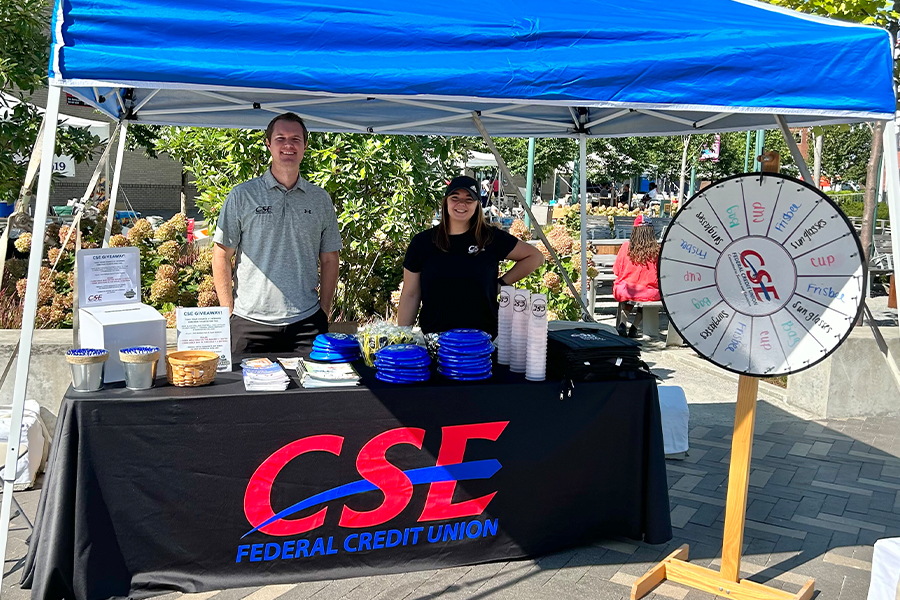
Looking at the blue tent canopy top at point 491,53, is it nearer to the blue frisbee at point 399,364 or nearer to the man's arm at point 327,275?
the blue frisbee at point 399,364

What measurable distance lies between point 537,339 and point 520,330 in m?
0.16

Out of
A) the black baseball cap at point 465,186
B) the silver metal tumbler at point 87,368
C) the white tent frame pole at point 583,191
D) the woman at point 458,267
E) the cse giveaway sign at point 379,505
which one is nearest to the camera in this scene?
the silver metal tumbler at point 87,368

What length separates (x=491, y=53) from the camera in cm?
280

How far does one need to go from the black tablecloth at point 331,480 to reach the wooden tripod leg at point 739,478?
1.28 feet

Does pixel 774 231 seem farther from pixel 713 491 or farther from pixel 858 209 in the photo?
pixel 858 209

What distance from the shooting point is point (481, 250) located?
4.00 metres

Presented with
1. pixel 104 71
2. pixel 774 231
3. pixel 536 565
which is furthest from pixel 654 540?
pixel 104 71

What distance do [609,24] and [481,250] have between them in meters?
1.40

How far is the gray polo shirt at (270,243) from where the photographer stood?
3.76 m

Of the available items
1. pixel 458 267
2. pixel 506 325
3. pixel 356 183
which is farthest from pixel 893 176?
pixel 356 183

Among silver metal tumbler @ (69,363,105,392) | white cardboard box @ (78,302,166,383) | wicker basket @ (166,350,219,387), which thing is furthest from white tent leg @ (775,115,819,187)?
silver metal tumbler @ (69,363,105,392)

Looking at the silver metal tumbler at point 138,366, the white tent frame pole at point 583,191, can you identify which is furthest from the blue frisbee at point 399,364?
the white tent frame pole at point 583,191

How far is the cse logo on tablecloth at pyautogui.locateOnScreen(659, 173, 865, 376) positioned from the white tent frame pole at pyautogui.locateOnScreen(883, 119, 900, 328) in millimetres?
132

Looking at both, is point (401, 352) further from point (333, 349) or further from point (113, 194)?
point (113, 194)
